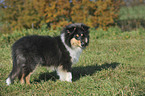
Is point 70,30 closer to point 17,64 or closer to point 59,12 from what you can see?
point 17,64

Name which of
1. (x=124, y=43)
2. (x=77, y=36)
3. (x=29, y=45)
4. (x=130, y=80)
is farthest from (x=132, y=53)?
(x=29, y=45)

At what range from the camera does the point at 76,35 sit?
456cm

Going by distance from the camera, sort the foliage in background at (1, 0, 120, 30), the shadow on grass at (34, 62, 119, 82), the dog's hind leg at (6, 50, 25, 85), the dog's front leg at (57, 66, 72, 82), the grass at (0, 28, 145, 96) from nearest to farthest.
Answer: the grass at (0, 28, 145, 96) < the dog's hind leg at (6, 50, 25, 85) < the dog's front leg at (57, 66, 72, 82) < the shadow on grass at (34, 62, 119, 82) < the foliage in background at (1, 0, 120, 30)

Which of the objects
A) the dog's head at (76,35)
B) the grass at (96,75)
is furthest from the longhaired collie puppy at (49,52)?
the grass at (96,75)

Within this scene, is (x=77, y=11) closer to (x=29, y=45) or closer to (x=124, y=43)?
(x=124, y=43)

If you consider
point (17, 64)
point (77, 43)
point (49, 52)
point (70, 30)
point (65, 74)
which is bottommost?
point (65, 74)

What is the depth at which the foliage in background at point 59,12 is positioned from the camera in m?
12.8

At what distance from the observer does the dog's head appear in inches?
179

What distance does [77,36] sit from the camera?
179 inches

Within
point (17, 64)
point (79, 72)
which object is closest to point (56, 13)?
point (79, 72)

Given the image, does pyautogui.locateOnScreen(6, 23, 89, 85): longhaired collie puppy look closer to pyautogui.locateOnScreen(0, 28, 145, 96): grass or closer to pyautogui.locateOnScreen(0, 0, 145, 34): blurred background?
pyautogui.locateOnScreen(0, 28, 145, 96): grass

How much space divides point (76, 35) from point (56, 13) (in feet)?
28.2

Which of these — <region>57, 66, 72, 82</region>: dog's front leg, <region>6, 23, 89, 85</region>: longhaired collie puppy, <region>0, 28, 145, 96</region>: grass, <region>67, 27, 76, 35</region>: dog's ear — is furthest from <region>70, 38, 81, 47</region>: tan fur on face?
<region>0, 28, 145, 96</region>: grass

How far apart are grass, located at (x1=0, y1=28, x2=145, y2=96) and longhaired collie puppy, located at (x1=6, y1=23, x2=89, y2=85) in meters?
0.32
